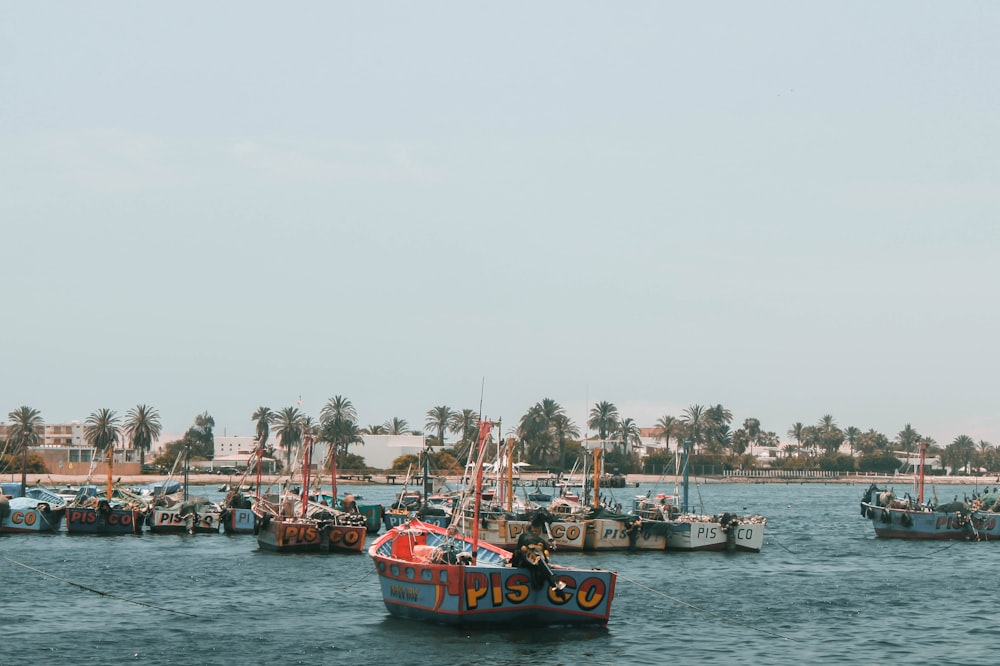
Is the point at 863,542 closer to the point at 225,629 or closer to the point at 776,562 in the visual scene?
the point at 776,562

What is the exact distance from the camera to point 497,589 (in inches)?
1625

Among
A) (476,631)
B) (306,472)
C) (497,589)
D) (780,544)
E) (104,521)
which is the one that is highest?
(306,472)

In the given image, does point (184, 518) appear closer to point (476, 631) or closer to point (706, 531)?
point (706, 531)

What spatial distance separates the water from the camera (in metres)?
40.7

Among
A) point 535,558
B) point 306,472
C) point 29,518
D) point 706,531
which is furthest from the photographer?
point 29,518

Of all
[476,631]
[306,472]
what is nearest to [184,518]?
[306,472]

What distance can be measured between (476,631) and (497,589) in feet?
8.14

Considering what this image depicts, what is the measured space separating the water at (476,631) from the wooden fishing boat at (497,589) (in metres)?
0.81

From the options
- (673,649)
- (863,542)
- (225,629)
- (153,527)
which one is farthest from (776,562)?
(153,527)

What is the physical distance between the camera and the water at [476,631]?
1601 inches

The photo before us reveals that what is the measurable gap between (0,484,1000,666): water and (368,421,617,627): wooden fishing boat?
812 mm

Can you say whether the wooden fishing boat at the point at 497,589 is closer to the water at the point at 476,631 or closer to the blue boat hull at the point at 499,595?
the blue boat hull at the point at 499,595

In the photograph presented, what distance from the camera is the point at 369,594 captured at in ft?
181

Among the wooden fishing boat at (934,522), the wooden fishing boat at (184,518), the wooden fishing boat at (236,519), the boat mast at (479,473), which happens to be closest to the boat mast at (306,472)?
the wooden fishing boat at (236,519)
